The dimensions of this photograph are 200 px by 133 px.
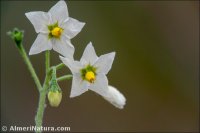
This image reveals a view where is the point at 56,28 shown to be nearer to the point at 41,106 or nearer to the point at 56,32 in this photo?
the point at 56,32

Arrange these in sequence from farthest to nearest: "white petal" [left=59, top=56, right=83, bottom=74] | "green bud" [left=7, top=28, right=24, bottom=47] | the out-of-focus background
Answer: the out-of-focus background < "green bud" [left=7, top=28, right=24, bottom=47] < "white petal" [left=59, top=56, right=83, bottom=74]

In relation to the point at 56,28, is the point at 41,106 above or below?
below

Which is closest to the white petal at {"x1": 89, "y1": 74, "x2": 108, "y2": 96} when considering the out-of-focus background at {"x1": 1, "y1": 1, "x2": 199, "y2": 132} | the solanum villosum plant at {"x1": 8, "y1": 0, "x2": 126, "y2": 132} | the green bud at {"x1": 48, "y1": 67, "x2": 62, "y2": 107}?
the solanum villosum plant at {"x1": 8, "y1": 0, "x2": 126, "y2": 132}

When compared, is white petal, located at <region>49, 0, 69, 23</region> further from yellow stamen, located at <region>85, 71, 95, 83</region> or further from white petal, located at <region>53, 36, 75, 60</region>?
yellow stamen, located at <region>85, 71, 95, 83</region>

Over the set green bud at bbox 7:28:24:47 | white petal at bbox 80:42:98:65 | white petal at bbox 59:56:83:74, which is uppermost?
green bud at bbox 7:28:24:47

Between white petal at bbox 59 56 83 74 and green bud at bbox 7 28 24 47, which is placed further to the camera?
green bud at bbox 7 28 24 47

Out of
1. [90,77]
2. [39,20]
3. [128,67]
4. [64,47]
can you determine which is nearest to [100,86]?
[90,77]

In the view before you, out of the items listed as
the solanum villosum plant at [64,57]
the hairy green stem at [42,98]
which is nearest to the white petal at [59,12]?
the solanum villosum plant at [64,57]
